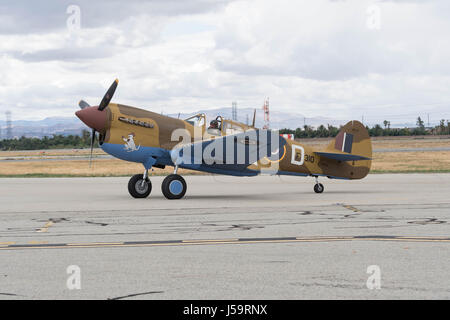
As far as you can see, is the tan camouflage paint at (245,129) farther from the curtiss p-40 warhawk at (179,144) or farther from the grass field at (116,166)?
the grass field at (116,166)

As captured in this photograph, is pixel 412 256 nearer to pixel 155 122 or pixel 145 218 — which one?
pixel 145 218

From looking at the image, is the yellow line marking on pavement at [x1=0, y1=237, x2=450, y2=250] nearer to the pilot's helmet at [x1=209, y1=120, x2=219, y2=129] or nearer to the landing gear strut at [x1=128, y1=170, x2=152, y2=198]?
the landing gear strut at [x1=128, y1=170, x2=152, y2=198]

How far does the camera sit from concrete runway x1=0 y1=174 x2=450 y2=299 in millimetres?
5820

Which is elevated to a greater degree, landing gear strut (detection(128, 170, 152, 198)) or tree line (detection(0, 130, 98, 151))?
tree line (detection(0, 130, 98, 151))

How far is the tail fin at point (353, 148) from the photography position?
782 inches

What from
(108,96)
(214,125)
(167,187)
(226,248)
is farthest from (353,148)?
(226,248)

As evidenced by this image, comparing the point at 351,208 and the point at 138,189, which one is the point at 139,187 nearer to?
the point at 138,189

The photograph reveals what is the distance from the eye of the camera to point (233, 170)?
1772 centimetres

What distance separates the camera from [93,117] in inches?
632

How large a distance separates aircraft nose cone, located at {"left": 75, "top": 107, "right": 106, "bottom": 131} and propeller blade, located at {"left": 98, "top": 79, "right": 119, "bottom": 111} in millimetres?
121

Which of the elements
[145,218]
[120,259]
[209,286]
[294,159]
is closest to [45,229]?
[145,218]

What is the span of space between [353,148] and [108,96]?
8.75 meters

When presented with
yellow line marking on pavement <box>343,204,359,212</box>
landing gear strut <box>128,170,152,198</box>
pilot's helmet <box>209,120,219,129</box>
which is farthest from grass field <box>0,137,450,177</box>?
yellow line marking on pavement <box>343,204,359,212</box>
